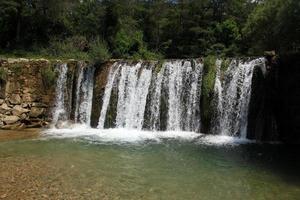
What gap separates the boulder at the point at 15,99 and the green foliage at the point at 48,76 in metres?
1.54

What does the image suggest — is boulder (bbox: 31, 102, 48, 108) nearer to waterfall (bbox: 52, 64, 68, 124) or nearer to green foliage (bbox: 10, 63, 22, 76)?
waterfall (bbox: 52, 64, 68, 124)

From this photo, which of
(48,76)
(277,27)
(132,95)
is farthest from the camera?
(48,76)

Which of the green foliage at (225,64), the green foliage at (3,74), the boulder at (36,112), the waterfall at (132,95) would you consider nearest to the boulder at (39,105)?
the boulder at (36,112)

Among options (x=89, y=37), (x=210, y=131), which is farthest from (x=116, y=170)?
(x=89, y=37)

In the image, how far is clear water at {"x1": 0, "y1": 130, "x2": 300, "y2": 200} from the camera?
1046 centimetres

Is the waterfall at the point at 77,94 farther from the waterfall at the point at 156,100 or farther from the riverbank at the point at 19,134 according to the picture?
the waterfall at the point at 156,100

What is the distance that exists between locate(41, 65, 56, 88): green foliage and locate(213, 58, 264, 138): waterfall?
28.0 ft

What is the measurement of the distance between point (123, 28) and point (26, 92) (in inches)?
635

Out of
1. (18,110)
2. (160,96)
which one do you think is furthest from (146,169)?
(18,110)

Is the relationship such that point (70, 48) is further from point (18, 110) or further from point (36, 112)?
point (18, 110)

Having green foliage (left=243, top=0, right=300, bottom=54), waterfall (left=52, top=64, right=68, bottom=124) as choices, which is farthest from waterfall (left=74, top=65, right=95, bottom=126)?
green foliage (left=243, top=0, right=300, bottom=54)

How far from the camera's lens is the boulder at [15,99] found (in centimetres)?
2106

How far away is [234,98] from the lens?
62.4 ft

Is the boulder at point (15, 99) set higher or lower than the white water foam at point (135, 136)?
higher
